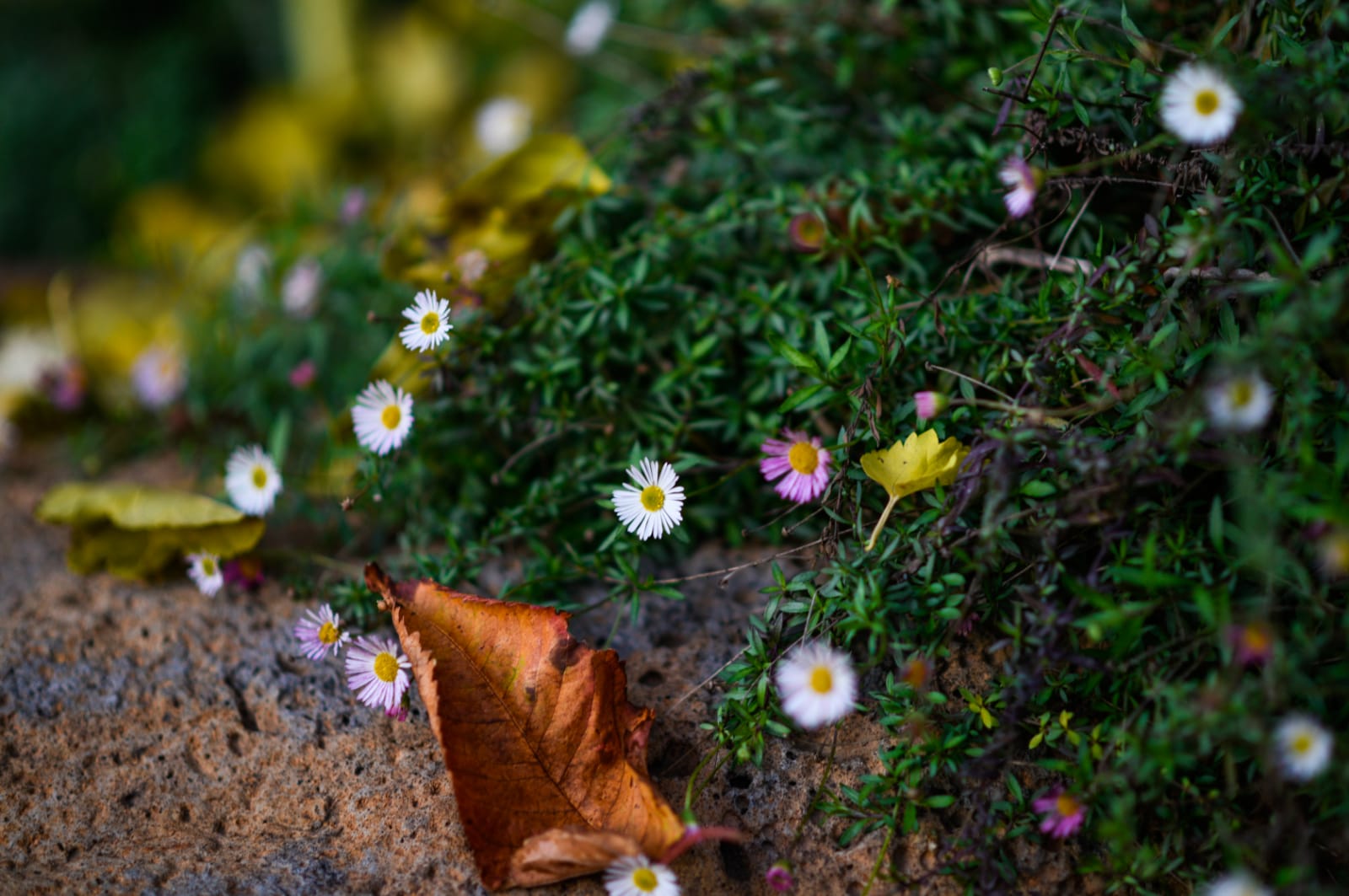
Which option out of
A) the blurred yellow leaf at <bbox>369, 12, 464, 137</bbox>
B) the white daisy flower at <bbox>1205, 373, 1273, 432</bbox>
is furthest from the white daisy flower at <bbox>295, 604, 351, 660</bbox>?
the blurred yellow leaf at <bbox>369, 12, 464, 137</bbox>

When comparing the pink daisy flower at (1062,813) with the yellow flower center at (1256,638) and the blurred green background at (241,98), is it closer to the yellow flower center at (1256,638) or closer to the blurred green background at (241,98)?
the yellow flower center at (1256,638)

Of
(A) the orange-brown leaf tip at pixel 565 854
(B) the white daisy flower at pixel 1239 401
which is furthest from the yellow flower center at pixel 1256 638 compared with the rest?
(A) the orange-brown leaf tip at pixel 565 854

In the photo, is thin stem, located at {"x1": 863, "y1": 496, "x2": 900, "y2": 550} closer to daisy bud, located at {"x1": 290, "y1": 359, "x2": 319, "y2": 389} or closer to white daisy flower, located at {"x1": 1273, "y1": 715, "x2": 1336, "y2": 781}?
white daisy flower, located at {"x1": 1273, "y1": 715, "x2": 1336, "y2": 781}

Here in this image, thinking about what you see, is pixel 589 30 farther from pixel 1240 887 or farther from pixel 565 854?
pixel 1240 887

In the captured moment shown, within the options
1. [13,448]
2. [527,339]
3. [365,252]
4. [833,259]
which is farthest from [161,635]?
[833,259]

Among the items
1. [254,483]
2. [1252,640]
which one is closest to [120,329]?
[254,483]

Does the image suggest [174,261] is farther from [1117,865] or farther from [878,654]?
[1117,865]
